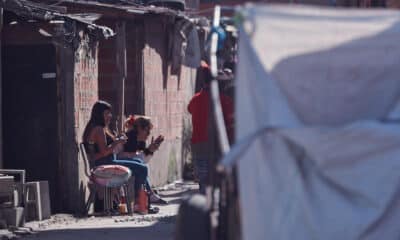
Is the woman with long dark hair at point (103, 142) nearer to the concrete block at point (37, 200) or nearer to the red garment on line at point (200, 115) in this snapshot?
the concrete block at point (37, 200)

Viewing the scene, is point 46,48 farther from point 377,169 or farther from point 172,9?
point 377,169

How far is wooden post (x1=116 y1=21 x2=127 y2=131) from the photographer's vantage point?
15664mm

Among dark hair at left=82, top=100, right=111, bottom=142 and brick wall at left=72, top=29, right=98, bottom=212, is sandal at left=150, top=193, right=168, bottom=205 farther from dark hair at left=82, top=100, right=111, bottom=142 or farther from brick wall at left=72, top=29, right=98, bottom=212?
dark hair at left=82, top=100, right=111, bottom=142

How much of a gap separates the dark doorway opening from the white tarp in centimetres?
909

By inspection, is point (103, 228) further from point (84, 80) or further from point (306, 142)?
point (306, 142)

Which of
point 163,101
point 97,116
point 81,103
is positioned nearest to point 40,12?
point 97,116

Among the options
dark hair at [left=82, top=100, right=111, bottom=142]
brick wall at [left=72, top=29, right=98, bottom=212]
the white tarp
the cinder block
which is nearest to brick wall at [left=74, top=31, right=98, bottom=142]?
brick wall at [left=72, top=29, right=98, bottom=212]

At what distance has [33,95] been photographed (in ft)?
45.1

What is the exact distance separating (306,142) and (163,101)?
44.4 ft

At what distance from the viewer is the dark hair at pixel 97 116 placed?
13.6 metres

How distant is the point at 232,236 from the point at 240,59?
3.60 ft

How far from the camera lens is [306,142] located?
4527 mm

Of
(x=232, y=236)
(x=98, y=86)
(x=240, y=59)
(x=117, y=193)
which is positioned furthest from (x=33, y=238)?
(x=240, y=59)

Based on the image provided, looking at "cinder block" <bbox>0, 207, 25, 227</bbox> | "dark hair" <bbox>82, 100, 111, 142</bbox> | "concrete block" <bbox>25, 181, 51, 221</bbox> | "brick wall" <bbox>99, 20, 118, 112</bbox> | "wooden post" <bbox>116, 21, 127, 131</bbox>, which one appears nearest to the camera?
"cinder block" <bbox>0, 207, 25, 227</bbox>
